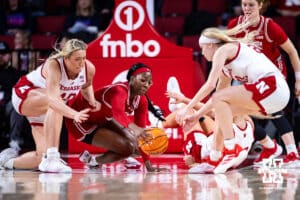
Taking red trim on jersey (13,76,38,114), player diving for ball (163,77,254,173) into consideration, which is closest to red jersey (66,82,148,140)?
player diving for ball (163,77,254,173)

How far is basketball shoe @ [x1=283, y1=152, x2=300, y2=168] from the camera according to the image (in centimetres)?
797

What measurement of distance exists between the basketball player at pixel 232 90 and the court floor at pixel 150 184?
0.37 meters

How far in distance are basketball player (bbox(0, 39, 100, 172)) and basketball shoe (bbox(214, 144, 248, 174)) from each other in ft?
3.85

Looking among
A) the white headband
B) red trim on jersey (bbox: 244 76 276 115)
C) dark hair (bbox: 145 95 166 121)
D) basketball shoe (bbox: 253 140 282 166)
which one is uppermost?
the white headband

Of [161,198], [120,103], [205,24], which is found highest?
[205,24]

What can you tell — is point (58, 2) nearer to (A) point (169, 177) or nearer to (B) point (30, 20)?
(B) point (30, 20)

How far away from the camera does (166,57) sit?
9.41 metres

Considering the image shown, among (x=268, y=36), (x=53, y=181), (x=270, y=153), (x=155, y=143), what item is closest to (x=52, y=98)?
(x=53, y=181)

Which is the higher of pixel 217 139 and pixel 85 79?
pixel 85 79

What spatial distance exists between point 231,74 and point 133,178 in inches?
48.9

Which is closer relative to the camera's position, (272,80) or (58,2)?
(272,80)

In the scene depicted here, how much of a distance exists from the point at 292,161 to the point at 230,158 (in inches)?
32.1

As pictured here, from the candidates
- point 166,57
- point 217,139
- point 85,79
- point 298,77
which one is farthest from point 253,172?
point 166,57

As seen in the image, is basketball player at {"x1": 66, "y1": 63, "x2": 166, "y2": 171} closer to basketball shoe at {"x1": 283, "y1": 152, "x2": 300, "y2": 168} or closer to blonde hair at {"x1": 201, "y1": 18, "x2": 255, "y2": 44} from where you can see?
blonde hair at {"x1": 201, "y1": 18, "x2": 255, "y2": 44}
